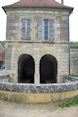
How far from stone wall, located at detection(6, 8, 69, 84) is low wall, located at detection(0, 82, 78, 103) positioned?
13.4 feet

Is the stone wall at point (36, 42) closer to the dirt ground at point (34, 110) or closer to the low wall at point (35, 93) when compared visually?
the low wall at point (35, 93)

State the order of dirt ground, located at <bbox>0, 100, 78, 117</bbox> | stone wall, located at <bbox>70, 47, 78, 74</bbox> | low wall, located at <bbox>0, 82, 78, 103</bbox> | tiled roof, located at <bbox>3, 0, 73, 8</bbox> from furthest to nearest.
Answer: stone wall, located at <bbox>70, 47, 78, 74</bbox>
tiled roof, located at <bbox>3, 0, 73, 8</bbox>
low wall, located at <bbox>0, 82, 78, 103</bbox>
dirt ground, located at <bbox>0, 100, 78, 117</bbox>

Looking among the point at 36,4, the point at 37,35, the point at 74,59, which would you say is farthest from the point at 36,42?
the point at 74,59

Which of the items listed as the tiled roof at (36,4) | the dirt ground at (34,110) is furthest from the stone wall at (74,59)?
the dirt ground at (34,110)

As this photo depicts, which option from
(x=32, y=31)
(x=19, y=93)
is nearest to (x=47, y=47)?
(x=32, y=31)

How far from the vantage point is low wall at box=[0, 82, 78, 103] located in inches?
211

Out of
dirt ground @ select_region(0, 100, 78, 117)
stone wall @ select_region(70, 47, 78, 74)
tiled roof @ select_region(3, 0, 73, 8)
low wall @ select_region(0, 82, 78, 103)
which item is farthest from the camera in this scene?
stone wall @ select_region(70, 47, 78, 74)

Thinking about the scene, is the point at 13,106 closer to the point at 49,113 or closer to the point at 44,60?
the point at 49,113

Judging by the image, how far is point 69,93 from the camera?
5.77 m

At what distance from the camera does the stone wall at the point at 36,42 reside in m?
9.64

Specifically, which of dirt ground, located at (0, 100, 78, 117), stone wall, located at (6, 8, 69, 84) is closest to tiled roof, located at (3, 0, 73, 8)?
stone wall, located at (6, 8, 69, 84)

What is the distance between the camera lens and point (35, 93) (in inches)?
212

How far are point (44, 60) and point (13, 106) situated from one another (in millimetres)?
8786

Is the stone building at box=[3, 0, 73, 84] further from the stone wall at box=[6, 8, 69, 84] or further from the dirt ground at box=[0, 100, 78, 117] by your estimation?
the dirt ground at box=[0, 100, 78, 117]
